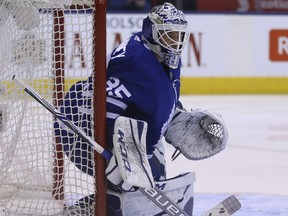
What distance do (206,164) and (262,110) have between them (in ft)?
9.48

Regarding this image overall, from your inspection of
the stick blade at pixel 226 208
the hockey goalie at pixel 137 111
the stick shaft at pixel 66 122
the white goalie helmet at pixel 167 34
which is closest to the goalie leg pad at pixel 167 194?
the hockey goalie at pixel 137 111

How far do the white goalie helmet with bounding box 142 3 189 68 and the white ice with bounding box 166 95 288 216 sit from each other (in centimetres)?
81

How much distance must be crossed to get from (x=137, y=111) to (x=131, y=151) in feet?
0.58

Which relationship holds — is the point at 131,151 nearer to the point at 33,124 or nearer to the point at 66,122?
the point at 66,122

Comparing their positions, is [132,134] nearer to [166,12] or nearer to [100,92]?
[100,92]

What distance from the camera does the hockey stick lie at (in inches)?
115

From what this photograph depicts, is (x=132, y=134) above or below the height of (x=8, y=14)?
below

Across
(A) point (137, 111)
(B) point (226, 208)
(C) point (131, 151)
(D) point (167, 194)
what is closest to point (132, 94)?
(A) point (137, 111)

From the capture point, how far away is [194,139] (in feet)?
11.4

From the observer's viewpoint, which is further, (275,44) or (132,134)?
(275,44)

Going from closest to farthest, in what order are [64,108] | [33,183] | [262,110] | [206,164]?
[64,108], [33,183], [206,164], [262,110]

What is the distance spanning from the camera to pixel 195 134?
348 cm

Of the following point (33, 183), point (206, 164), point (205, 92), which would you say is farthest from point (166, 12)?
point (205, 92)

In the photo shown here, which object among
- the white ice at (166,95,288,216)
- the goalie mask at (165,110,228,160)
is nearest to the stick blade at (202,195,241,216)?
the goalie mask at (165,110,228,160)
